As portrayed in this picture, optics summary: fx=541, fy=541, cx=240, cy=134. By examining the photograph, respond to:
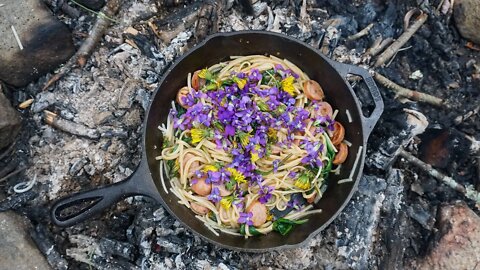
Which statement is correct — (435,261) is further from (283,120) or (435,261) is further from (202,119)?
(202,119)

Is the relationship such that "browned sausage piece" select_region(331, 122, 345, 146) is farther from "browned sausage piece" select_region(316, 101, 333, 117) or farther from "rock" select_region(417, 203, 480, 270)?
"rock" select_region(417, 203, 480, 270)

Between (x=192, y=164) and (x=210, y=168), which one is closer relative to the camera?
(x=210, y=168)

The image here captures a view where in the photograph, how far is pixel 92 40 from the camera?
4965 millimetres

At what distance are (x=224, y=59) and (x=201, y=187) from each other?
1.20 m

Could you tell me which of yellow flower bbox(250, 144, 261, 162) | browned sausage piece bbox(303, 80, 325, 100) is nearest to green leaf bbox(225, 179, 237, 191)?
yellow flower bbox(250, 144, 261, 162)

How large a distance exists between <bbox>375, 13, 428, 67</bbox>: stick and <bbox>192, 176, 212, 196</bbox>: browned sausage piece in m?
2.06

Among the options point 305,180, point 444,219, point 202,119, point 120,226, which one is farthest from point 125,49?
point 444,219

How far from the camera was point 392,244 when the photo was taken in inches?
182

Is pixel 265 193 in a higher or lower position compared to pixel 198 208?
higher

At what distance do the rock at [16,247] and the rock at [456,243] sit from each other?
324 centimetres

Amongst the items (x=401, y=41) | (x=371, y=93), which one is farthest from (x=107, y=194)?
(x=401, y=41)

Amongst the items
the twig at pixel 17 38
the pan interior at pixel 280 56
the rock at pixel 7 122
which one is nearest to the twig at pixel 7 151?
the rock at pixel 7 122

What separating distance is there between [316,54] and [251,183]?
1.21 m

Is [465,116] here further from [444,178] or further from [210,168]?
[210,168]
